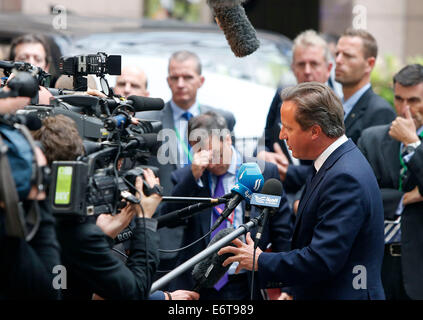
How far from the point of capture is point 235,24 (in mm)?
3580

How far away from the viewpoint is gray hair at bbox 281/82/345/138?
3703 millimetres

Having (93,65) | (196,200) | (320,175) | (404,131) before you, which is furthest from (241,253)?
(404,131)

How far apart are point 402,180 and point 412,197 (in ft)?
0.64

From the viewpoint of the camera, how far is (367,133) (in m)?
5.23

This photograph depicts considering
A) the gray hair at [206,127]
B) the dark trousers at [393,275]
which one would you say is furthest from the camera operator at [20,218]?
the dark trousers at [393,275]

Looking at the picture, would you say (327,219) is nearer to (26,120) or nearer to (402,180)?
(26,120)

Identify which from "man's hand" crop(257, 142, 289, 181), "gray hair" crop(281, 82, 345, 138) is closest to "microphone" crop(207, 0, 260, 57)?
"gray hair" crop(281, 82, 345, 138)

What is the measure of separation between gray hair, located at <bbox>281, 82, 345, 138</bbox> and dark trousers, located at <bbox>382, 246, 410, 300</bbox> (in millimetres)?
1690

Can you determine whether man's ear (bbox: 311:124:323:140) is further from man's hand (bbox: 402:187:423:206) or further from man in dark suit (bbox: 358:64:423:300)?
man's hand (bbox: 402:187:423:206)

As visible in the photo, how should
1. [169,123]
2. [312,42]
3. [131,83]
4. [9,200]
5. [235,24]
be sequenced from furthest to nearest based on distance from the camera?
1. [312,42]
2. [131,83]
3. [169,123]
4. [235,24]
5. [9,200]

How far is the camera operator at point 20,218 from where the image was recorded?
2758 millimetres

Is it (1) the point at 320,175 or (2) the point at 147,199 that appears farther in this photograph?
(1) the point at 320,175

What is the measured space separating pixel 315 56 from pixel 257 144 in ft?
3.31
